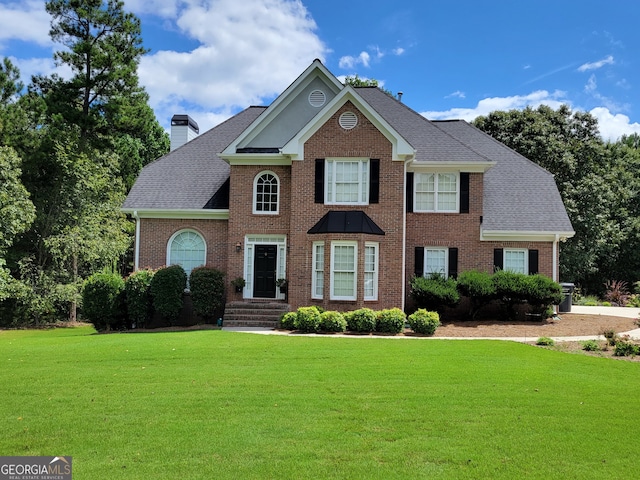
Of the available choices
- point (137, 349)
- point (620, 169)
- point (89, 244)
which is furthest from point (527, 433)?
point (620, 169)

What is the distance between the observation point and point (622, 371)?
34.1ft

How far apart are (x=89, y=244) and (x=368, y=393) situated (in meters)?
20.8

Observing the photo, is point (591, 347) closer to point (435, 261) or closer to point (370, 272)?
point (370, 272)

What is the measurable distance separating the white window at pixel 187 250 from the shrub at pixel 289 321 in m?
5.37

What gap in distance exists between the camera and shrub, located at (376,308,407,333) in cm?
1599

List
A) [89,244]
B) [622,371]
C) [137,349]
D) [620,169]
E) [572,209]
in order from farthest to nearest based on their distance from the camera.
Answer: [620,169] → [572,209] → [89,244] → [137,349] → [622,371]

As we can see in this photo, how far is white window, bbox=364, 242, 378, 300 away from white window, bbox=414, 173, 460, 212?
328cm

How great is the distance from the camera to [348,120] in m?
18.2

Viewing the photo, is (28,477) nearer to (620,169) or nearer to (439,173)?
(439,173)

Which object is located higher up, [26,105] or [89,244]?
[26,105]

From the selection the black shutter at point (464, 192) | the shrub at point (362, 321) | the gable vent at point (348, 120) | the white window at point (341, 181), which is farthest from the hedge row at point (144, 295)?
the black shutter at point (464, 192)

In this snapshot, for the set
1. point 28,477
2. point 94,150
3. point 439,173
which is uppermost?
point 94,150

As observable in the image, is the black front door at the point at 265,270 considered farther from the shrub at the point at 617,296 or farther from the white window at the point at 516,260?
the shrub at the point at 617,296

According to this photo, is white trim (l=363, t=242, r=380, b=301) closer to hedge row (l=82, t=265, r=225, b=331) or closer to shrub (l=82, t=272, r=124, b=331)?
hedge row (l=82, t=265, r=225, b=331)
